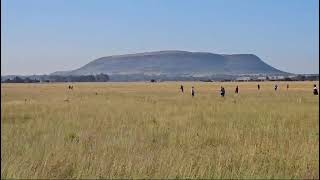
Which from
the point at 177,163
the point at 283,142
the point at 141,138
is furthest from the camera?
the point at 141,138

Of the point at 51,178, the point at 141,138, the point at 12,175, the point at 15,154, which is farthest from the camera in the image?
the point at 141,138

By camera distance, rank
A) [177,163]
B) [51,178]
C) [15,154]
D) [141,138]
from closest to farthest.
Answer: [51,178]
[177,163]
[15,154]
[141,138]

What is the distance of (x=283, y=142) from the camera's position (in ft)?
A: 42.9

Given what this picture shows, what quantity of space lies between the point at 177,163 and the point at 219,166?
71 cm

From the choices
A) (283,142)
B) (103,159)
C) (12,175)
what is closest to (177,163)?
(103,159)

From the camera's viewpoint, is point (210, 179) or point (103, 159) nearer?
point (210, 179)

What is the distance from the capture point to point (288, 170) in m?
9.48

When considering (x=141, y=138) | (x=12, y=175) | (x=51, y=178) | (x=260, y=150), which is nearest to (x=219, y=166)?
(x=260, y=150)

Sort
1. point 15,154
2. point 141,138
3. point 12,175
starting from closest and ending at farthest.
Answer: point 12,175 < point 15,154 < point 141,138

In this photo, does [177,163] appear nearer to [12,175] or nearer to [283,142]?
[12,175]

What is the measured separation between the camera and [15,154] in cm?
1007

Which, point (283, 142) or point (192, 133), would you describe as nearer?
point (283, 142)

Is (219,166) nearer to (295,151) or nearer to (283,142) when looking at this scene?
(295,151)

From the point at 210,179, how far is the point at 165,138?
20.5ft
